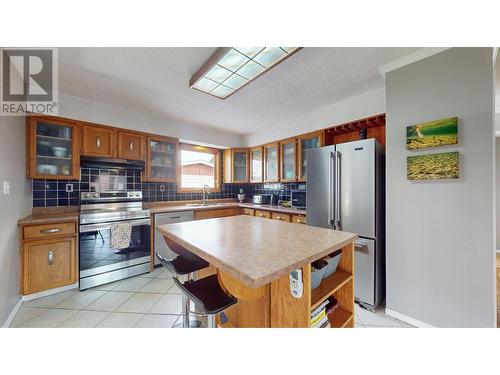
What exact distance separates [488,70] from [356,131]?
1399 millimetres

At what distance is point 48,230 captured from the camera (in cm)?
204

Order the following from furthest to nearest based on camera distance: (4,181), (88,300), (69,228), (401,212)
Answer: (69,228)
(88,300)
(401,212)
(4,181)

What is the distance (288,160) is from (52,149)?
3337 mm

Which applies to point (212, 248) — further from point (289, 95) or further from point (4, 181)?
point (289, 95)

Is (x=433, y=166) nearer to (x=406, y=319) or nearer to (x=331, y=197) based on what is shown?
(x=331, y=197)

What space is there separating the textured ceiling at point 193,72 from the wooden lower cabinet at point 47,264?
1.85 meters

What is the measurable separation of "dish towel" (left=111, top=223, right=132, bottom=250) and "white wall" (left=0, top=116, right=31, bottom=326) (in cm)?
79

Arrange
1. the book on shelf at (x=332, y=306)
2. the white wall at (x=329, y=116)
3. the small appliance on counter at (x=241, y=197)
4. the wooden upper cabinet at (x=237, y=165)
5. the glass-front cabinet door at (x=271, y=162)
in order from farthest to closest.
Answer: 1. the small appliance on counter at (x=241, y=197)
2. the wooden upper cabinet at (x=237, y=165)
3. the glass-front cabinet door at (x=271, y=162)
4. the white wall at (x=329, y=116)
5. the book on shelf at (x=332, y=306)

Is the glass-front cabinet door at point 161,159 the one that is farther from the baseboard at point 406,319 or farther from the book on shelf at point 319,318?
the baseboard at point 406,319

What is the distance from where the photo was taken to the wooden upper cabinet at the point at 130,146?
2770 mm

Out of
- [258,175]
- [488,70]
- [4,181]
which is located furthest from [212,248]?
[258,175]

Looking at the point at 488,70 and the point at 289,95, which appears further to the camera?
the point at 289,95

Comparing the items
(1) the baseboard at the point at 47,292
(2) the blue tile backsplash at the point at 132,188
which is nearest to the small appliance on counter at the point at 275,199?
(2) the blue tile backsplash at the point at 132,188
